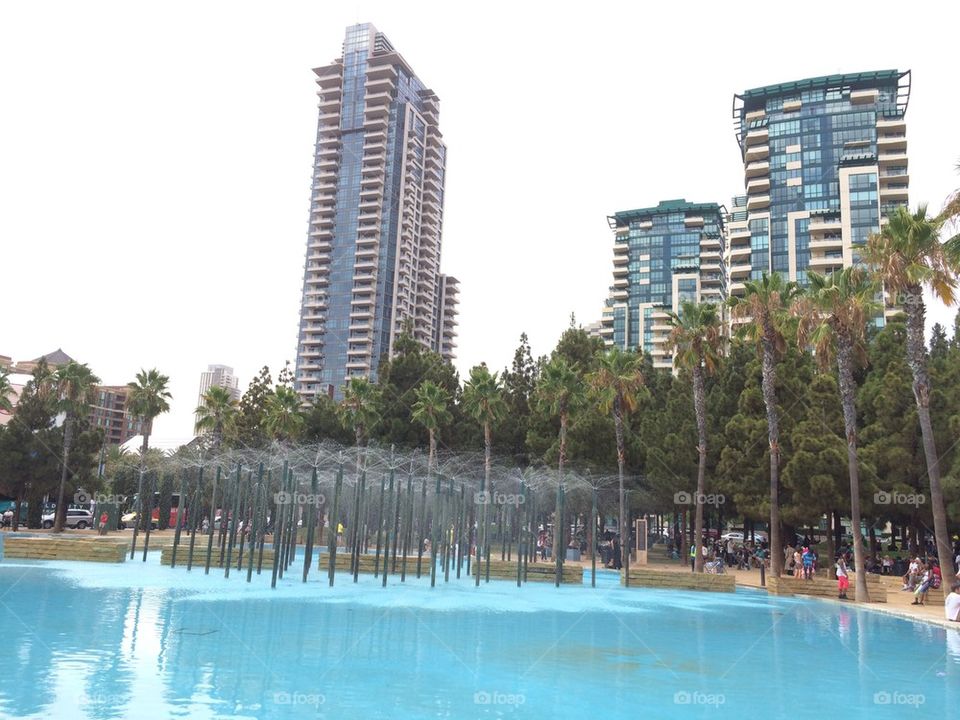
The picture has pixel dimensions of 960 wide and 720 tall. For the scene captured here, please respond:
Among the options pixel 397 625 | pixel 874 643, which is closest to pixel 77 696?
pixel 397 625

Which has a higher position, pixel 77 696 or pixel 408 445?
pixel 408 445

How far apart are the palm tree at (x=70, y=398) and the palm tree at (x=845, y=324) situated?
45891 millimetres

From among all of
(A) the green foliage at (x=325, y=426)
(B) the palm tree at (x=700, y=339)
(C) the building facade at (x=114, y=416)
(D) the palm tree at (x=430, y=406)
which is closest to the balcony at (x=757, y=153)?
(A) the green foliage at (x=325, y=426)

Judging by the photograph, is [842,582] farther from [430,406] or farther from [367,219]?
[367,219]

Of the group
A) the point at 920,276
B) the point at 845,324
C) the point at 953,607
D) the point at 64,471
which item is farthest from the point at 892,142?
the point at 64,471

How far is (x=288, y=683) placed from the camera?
1203 centimetres

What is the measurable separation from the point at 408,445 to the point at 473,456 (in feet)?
21.8

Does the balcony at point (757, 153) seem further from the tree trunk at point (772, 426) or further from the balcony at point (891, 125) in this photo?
the tree trunk at point (772, 426)

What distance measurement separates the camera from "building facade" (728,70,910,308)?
107625 mm

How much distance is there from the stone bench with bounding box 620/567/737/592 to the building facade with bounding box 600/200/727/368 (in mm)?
109679

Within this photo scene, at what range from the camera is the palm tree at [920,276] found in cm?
2631

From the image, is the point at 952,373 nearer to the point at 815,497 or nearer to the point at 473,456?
the point at 815,497

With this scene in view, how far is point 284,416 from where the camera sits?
6097cm

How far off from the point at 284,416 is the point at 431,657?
1891 inches
